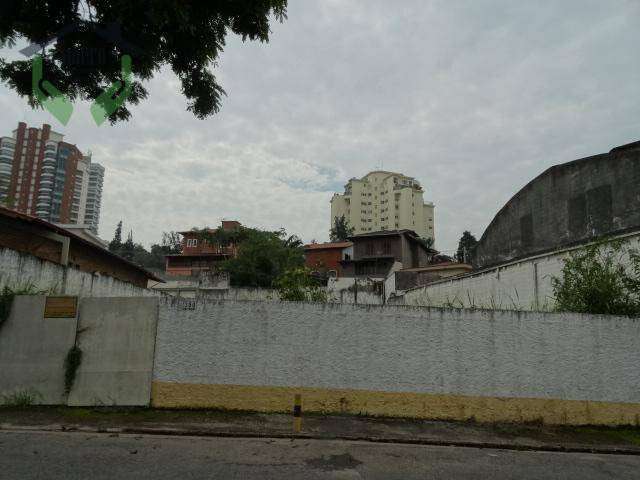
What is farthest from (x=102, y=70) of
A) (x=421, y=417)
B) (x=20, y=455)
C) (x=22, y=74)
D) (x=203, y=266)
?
(x=203, y=266)

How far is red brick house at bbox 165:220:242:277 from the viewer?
50562mm

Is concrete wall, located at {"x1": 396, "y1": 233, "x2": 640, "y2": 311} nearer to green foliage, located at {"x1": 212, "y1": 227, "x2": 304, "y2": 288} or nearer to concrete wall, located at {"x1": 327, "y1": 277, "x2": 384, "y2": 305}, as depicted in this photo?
concrete wall, located at {"x1": 327, "y1": 277, "x2": 384, "y2": 305}

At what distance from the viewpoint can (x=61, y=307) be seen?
29.2 feet

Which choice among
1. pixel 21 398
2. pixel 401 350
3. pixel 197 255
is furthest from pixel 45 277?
pixel 197 255

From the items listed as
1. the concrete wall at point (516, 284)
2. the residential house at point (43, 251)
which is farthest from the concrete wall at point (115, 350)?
the concrete wall at point (516, 284)

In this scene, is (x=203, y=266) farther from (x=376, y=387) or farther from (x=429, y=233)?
(x=429, y=233)

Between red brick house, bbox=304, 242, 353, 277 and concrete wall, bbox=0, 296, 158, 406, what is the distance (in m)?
43.8

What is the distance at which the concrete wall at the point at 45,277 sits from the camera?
11.3 meters

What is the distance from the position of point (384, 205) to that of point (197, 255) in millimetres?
55772

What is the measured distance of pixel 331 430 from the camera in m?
7.52

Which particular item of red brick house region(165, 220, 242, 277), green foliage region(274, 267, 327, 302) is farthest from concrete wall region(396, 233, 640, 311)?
red brick house region(165, 220, 242, 277)

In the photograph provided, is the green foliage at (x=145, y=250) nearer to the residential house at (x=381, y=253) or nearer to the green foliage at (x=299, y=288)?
the residential house at (x=381, y=253)

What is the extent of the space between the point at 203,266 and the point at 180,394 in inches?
1772
